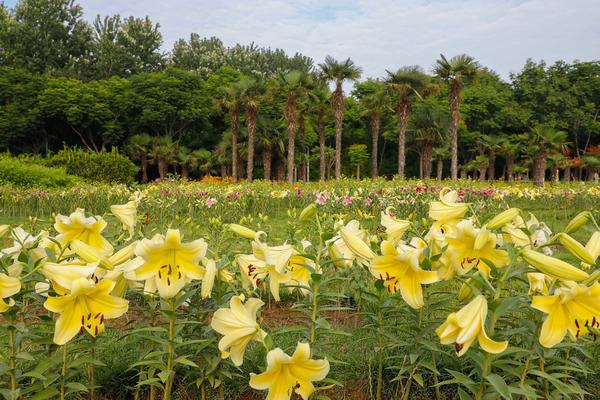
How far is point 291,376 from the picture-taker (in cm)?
138

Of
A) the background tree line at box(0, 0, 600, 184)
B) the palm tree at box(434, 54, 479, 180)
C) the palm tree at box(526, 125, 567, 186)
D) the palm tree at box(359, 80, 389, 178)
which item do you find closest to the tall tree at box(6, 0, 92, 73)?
the background tree line at box(0, 0, 600, 184)

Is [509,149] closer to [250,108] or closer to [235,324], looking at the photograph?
[250,108]

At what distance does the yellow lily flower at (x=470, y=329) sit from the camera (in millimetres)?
1239

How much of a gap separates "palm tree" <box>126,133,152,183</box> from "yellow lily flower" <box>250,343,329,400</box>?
33.9 m

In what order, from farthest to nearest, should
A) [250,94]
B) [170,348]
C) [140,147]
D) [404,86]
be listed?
[140,147]
[250,94]
[404,86]
[170,348]

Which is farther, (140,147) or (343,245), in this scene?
(140,147)

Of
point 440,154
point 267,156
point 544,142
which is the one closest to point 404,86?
point 544,142

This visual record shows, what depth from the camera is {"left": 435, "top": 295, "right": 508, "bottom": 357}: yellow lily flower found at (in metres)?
1.24

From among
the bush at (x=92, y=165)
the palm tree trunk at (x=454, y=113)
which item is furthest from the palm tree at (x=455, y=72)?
the bush at (x=92, y=165)

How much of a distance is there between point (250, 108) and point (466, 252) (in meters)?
29.0

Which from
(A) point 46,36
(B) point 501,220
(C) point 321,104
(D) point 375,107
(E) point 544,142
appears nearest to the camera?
(B) point 501,220

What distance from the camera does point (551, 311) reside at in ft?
4.34

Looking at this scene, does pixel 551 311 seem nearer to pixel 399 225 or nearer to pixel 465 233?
pixel 465 233

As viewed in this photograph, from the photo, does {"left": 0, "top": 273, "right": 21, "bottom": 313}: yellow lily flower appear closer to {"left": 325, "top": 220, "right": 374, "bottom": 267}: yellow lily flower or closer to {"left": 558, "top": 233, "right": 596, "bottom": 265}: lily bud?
{"left": 325, "top": 220, "right": 374, "bottom": 267}: yellow lily flower
